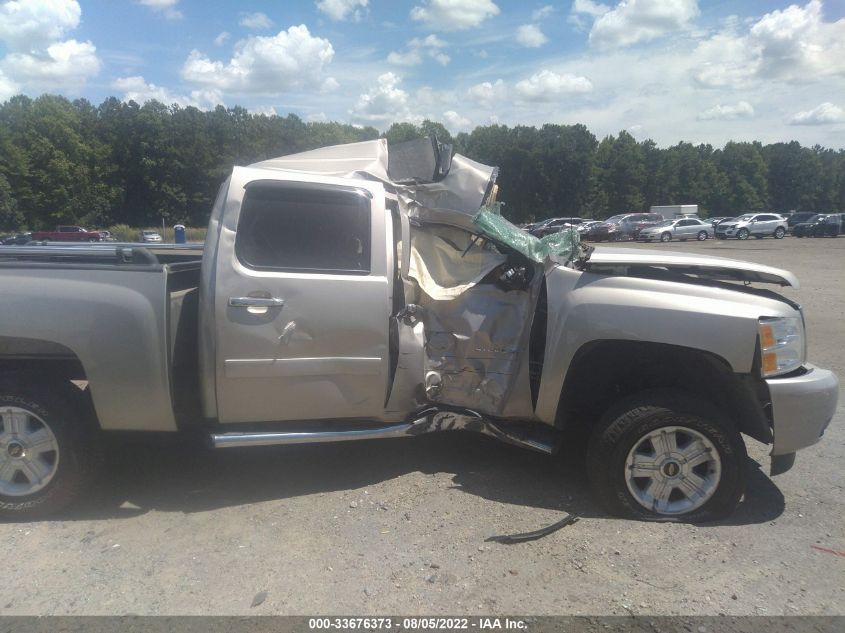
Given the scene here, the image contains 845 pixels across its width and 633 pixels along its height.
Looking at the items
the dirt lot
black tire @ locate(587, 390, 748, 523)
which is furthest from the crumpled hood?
the dirt lot

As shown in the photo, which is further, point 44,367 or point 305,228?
point 305,228

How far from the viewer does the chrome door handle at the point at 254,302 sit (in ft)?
12.3

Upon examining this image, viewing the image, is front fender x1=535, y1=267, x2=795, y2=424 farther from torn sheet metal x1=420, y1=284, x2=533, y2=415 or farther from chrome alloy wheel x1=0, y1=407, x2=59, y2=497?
chrome alloy wheel x1=0, y1=407, x2=59, y2=497

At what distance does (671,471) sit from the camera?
3.79 m

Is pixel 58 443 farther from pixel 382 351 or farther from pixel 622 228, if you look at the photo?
pixel 622 228

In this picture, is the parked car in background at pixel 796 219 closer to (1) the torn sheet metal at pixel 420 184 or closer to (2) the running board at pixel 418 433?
(1) the torn sheet metal at pixel 420 184

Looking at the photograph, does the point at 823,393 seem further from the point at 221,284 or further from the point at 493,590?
the point at 221,284

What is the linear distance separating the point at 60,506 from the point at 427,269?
2.72 m

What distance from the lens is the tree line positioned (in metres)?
66.9

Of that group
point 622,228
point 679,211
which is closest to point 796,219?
point 622,228

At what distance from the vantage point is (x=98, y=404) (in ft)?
12.4

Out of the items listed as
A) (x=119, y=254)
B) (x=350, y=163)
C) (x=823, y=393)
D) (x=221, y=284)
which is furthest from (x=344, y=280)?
(x=823, y=393)

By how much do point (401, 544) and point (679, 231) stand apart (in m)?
44.1

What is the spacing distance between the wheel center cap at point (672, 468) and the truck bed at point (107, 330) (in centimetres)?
293
